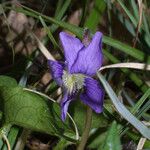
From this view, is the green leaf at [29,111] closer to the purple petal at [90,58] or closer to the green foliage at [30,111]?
the green foliage at [30,111]

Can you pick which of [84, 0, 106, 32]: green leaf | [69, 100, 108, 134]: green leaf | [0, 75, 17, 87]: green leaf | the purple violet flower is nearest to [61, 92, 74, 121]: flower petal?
the purple violet flower

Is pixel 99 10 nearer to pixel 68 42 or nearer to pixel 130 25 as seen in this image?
pixel 130 25

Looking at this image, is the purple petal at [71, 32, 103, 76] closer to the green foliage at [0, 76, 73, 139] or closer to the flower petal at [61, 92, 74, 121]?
the flower petal at [61, 92, 74, 121]

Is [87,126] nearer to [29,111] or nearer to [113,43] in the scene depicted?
[29,111]

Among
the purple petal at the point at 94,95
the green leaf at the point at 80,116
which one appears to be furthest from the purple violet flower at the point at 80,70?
the green leaf at the point at 80,116

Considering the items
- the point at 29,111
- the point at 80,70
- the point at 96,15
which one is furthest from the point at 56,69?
the point at 96,15

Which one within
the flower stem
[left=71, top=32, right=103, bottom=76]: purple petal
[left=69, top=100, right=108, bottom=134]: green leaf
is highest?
[left=71, top=32, right=103, bottom=76]: purple petal

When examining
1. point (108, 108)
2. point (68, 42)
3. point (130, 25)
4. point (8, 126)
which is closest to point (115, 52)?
point (130, 25)
